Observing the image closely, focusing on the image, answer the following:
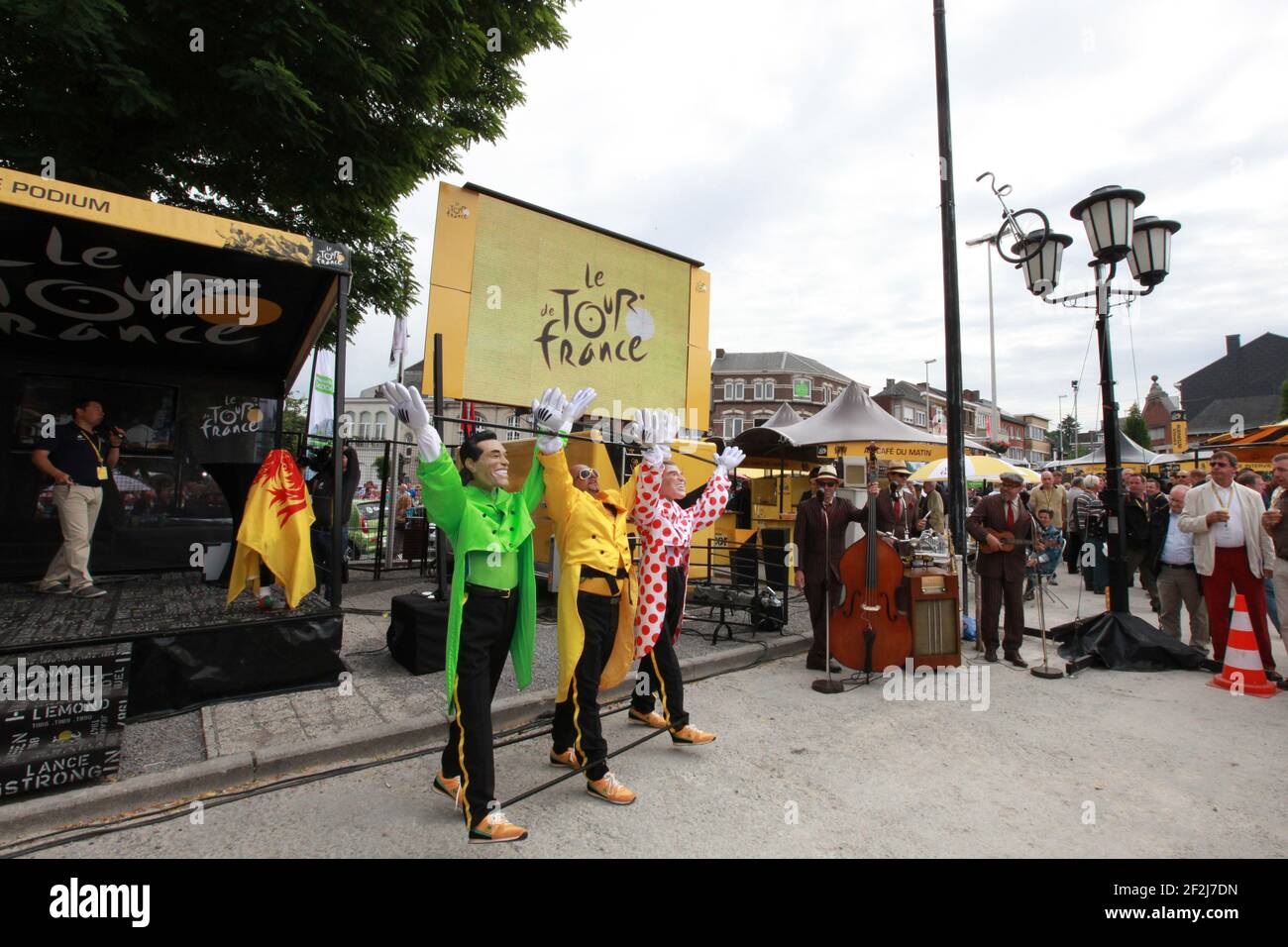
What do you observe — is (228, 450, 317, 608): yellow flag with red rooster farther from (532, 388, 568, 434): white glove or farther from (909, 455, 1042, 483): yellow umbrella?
(909, 455, 1042, 483): yellow umbrella

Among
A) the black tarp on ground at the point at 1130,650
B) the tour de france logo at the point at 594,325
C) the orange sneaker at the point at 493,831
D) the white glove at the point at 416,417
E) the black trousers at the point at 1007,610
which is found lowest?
the orange sneaker at the point at 493,831

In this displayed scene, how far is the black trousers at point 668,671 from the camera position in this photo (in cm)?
419

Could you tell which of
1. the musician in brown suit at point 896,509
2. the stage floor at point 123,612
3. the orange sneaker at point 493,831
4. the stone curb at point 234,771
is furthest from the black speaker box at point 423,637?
the musician in brown suit at point 896,509

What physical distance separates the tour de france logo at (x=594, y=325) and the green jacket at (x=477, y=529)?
4.81 meters

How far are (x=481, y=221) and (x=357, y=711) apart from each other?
17.7 feet

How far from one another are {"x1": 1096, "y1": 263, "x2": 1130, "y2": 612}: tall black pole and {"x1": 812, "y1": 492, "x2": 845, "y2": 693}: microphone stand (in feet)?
10.5

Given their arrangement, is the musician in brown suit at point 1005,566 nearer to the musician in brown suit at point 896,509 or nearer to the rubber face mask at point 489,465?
the musician in brown suit at point 896,509

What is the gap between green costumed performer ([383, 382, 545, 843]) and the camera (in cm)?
295

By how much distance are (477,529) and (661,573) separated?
4.97 feet
